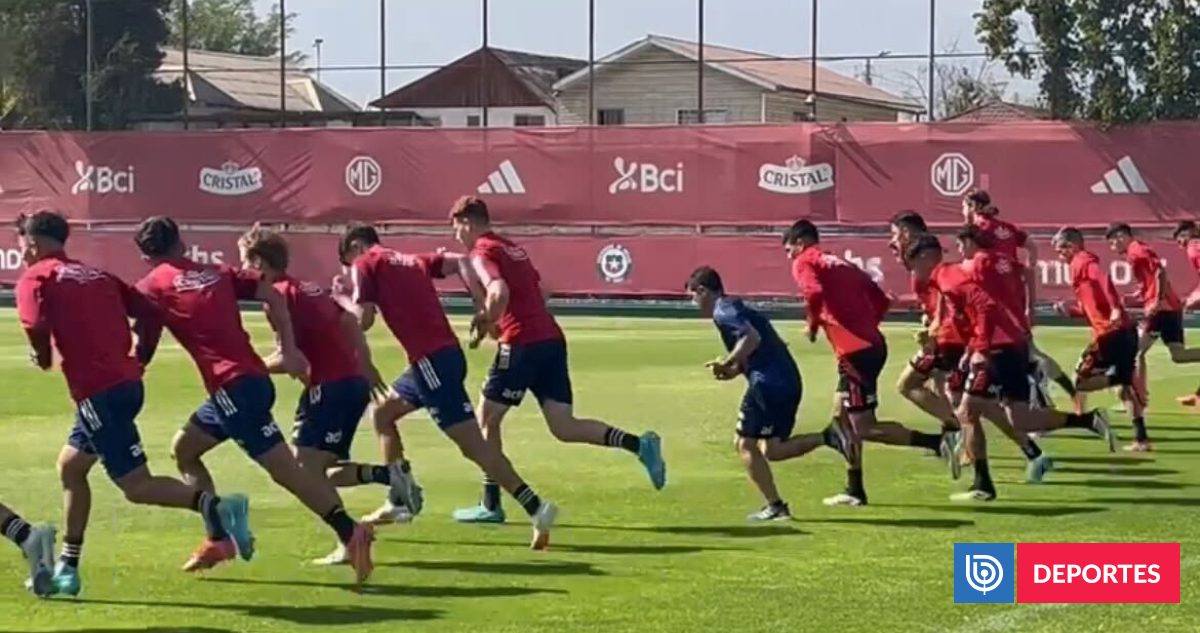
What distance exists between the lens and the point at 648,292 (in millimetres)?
37094

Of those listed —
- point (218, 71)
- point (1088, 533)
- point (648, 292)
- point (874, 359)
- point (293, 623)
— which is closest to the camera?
point (293, 623)

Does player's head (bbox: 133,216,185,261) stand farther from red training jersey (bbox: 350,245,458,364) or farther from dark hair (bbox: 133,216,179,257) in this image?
red training jersey (bbox: 350,245,458,364)

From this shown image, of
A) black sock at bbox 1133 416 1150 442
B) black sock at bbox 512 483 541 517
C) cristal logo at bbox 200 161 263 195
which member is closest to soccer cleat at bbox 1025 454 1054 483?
black sock at bbox 1133 416 1150 442

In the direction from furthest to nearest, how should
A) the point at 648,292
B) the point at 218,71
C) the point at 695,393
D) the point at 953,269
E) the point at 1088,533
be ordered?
1. the point at 218,71
2. the point at 648,292
3. the point at 695,393
4. the point at 953,269
5. the point at 1088,533

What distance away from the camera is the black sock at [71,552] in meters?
10.4

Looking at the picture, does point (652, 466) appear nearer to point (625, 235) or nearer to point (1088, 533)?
point (1088, 533)

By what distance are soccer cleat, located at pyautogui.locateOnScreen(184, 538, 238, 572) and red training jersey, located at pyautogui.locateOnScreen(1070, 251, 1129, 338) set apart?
9179 millimetres

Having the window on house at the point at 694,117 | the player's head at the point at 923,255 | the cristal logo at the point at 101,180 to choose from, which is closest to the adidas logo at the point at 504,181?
the cristal logo at the point at 101,180

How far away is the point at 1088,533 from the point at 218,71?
45958mm

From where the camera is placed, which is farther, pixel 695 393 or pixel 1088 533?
pixel 695 393

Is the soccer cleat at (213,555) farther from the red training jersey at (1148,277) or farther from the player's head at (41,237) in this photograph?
the red training jersey at (1148,277)

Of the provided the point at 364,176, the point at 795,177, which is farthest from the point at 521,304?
the point at 364,176

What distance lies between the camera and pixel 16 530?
10086mm

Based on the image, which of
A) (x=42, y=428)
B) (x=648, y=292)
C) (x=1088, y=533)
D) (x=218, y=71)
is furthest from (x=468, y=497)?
(x=218, y=71)
